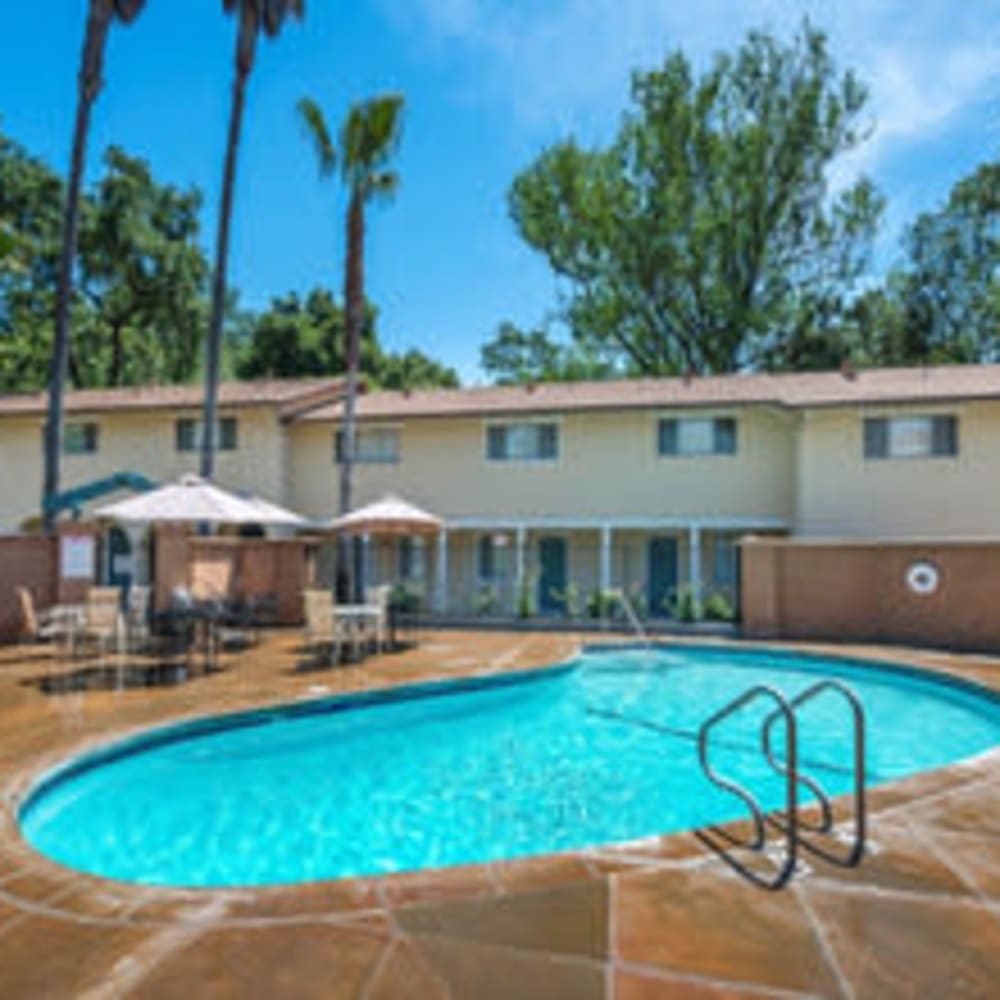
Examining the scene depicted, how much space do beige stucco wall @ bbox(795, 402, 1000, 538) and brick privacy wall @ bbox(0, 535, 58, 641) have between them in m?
16.9

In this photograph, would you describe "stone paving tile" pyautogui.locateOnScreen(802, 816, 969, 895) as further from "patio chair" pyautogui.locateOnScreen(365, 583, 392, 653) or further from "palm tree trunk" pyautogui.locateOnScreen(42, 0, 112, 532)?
"palm tree trunk" pyautogui.locateOnScreen(42, 0, 112, 532)

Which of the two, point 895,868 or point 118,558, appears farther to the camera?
point 118,558

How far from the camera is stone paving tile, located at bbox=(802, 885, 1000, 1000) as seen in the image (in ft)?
11.2

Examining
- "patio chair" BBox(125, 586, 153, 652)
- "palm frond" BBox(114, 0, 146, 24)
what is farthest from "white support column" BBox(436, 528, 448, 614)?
"palm frond" BBox(114, 0, 146, 24)

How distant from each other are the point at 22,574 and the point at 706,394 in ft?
53.2

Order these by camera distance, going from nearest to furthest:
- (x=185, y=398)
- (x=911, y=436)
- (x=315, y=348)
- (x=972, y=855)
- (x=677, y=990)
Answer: (x=677, y=990) < (x=972, y=855) < (x=911, y=436) < (x=185, y=398) < (x=315, y=348)

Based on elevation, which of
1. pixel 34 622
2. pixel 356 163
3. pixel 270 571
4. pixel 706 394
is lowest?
pixel 34 622

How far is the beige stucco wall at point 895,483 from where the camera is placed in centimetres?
1898

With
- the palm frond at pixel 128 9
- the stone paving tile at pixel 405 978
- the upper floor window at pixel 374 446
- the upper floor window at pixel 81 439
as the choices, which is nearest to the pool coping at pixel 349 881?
the stone paving tile at pixel 405 978

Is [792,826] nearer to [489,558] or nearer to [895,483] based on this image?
[895,483]

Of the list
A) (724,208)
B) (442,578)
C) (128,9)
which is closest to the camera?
(128,9)

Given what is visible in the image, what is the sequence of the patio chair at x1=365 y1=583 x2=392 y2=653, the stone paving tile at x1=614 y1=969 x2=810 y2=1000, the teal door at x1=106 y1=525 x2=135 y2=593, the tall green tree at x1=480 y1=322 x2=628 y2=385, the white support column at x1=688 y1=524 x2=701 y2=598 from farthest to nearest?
the tall green tree at x1=480 y1=322 x2=628 y2=385, the teal door at x1=106 y1=525 x2=135 y2=593, the white support column at x1=688 y1=524 x2=701 y2=598, the patio chair at x1=365 y1=583 x2=392 y2=653, the stone paving tile at x1=614 y1=969 x2=810 y2=1000

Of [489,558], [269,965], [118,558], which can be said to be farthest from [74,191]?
[269,965]

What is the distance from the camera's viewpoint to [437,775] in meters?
8.51
